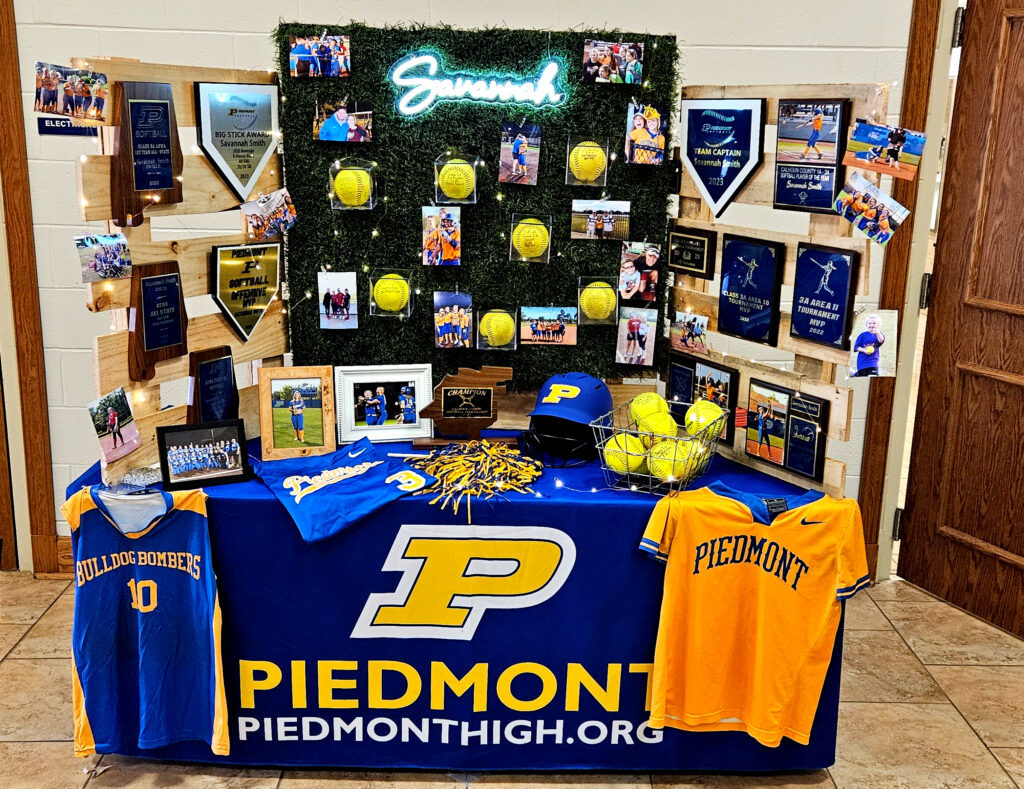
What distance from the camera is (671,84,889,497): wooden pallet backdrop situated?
8.43ft

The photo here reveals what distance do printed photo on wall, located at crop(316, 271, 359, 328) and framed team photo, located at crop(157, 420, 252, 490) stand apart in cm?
57

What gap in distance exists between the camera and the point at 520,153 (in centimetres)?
307

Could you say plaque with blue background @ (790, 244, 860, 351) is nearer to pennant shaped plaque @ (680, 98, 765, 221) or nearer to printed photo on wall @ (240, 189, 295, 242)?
pennant shaped plaque @ (680, 98, 765, 221)

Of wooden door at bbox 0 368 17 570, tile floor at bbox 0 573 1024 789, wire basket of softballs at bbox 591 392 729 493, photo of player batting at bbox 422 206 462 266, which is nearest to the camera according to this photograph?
wire basket of softballs at bbox 591 392 729 493

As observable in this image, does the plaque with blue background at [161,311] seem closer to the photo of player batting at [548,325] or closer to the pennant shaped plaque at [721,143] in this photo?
the photo of player batting at [548,325]

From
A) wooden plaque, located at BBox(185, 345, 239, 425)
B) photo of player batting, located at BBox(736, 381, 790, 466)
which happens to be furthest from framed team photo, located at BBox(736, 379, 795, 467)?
wooden plaque, located at BBox(185, 345, 239, 425)

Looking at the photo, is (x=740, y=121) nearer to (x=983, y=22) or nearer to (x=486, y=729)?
(x=983, y=22)

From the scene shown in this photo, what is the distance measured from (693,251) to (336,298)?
110 centimetres

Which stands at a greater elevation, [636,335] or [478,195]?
[478,195]

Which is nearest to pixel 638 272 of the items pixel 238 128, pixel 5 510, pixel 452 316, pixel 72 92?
pixel 452 316

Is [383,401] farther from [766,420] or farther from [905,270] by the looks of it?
[905,270]

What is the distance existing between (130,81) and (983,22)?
111 inches

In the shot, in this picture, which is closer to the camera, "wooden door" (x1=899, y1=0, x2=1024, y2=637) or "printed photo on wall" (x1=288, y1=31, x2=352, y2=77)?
"printed photo on wall" (x1=288, y1=31, x2=352, y2=77)

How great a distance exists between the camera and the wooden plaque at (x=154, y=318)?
2.63 m
